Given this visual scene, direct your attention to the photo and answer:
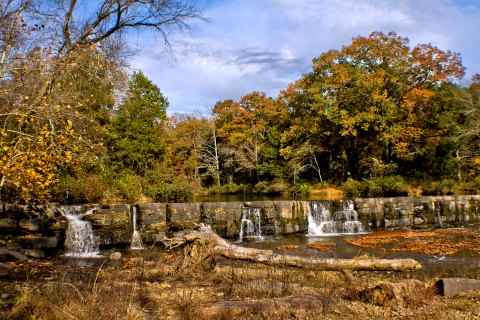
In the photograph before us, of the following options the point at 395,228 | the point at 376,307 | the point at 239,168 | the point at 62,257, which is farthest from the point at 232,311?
the point at 239,168

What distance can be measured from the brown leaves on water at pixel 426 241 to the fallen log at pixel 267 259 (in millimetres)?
3831

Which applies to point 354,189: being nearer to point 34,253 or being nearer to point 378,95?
point 378,95

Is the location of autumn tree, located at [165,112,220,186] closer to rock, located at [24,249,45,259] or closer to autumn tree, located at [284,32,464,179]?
autumn tree, located at [284,32,464,179]

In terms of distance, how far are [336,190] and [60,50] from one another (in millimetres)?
23057

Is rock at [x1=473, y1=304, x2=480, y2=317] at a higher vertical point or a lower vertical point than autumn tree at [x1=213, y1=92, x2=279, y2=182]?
lower

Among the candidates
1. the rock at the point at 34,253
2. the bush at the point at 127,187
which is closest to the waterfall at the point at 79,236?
the rock at the point at 34,253

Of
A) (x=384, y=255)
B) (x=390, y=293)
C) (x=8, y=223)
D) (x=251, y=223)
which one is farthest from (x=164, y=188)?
(x=390, y=293)

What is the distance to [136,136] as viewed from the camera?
21484mm

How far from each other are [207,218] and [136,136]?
9.17 m

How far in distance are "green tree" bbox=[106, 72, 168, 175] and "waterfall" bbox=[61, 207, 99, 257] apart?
26.9 ft

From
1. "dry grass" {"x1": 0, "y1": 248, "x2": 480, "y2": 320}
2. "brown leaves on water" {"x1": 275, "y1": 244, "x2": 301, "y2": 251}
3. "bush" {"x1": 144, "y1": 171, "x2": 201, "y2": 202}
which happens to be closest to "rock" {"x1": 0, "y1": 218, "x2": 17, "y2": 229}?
"dry grass" {"x1": 0, "y1": 248, "x2": 480, "y2": 320}

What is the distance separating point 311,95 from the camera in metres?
29.9

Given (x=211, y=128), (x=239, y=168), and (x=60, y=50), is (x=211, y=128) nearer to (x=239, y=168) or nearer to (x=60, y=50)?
(x=239, y=168)

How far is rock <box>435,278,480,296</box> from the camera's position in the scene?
5.50 metres
